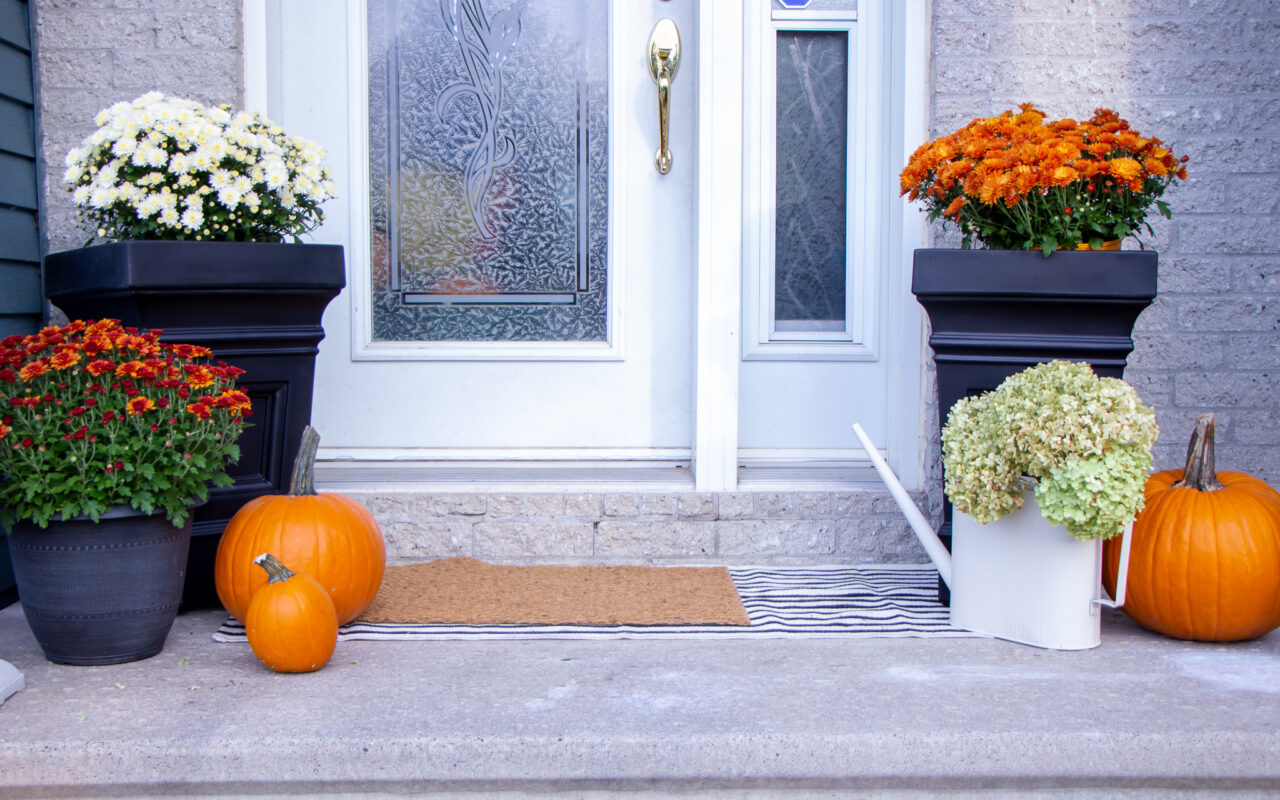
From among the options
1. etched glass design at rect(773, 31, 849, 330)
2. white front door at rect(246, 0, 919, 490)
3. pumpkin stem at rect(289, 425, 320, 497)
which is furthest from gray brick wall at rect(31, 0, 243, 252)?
etched glass design at rect(773, 31, 849, 330)

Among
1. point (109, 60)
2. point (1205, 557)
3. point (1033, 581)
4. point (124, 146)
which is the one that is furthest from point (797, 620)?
point (109, 60)

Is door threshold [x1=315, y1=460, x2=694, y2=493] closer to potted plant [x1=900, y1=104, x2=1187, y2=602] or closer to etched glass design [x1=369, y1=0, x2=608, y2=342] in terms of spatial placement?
etched glass design [x1=369, y1=0, x2=608, y2=342]

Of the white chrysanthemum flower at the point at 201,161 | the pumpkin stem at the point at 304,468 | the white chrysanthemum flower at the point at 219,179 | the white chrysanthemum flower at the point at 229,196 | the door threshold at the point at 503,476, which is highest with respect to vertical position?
the white chrysanthemum flower at the point at 201,161

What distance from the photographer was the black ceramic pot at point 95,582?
5.37 ft

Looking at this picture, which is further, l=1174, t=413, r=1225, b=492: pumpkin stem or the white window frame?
the white window frame

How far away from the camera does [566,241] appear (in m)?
2.59

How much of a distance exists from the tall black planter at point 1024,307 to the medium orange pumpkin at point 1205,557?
0.26 metres

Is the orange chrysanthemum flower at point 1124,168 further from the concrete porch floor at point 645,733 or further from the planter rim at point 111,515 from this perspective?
the planter rim at point 111,515

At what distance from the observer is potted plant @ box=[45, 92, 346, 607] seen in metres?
1.89

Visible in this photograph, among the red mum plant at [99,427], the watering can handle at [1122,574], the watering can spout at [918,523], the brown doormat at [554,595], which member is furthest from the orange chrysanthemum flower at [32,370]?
the watering can handle at [1122,574]

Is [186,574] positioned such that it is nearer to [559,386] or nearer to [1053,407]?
[559,386]

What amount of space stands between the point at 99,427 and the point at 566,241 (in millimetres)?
1278

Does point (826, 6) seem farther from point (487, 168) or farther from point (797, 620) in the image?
point (797, 620)

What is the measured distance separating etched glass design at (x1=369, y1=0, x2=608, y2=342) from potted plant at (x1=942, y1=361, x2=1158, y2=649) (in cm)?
114
